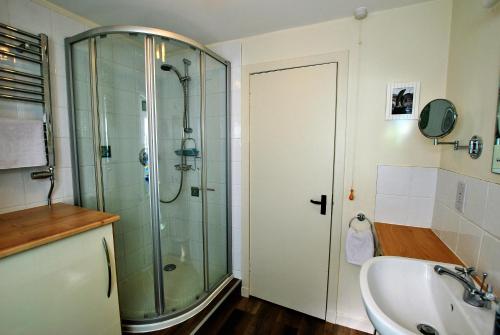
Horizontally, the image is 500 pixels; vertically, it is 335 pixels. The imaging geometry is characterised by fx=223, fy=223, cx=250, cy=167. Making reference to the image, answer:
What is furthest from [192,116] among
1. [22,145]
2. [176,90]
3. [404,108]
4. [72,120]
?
[404,108]

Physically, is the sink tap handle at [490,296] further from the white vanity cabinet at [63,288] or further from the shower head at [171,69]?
the shower head at [171,69]

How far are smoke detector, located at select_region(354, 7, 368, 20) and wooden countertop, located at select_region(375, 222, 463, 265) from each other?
1438 mm

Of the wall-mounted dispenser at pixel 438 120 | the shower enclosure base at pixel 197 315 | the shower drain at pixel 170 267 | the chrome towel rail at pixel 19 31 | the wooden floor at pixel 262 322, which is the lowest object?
the wooden floor at pixel 262 322

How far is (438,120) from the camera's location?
51.6 inches

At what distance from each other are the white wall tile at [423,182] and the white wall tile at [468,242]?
0.42 m

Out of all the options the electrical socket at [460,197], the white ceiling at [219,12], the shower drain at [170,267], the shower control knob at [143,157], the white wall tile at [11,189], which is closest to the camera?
the electrical socket at [460,197]

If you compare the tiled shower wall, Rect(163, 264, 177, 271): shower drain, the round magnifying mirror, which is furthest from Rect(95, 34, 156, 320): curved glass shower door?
the round magnifying mirror

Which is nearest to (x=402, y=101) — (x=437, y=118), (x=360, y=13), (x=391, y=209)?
(x=437, y=118)

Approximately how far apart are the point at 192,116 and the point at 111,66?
66 centimetres

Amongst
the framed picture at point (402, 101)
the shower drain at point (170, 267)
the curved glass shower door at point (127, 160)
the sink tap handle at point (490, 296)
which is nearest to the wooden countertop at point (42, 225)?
the curved glass shower door at point (127, 160)

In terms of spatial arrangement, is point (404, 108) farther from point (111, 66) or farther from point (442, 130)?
point (111, 66)

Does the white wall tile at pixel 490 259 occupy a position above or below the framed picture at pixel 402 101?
below

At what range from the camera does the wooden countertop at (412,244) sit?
3.80 ft

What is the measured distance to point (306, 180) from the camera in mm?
1810
